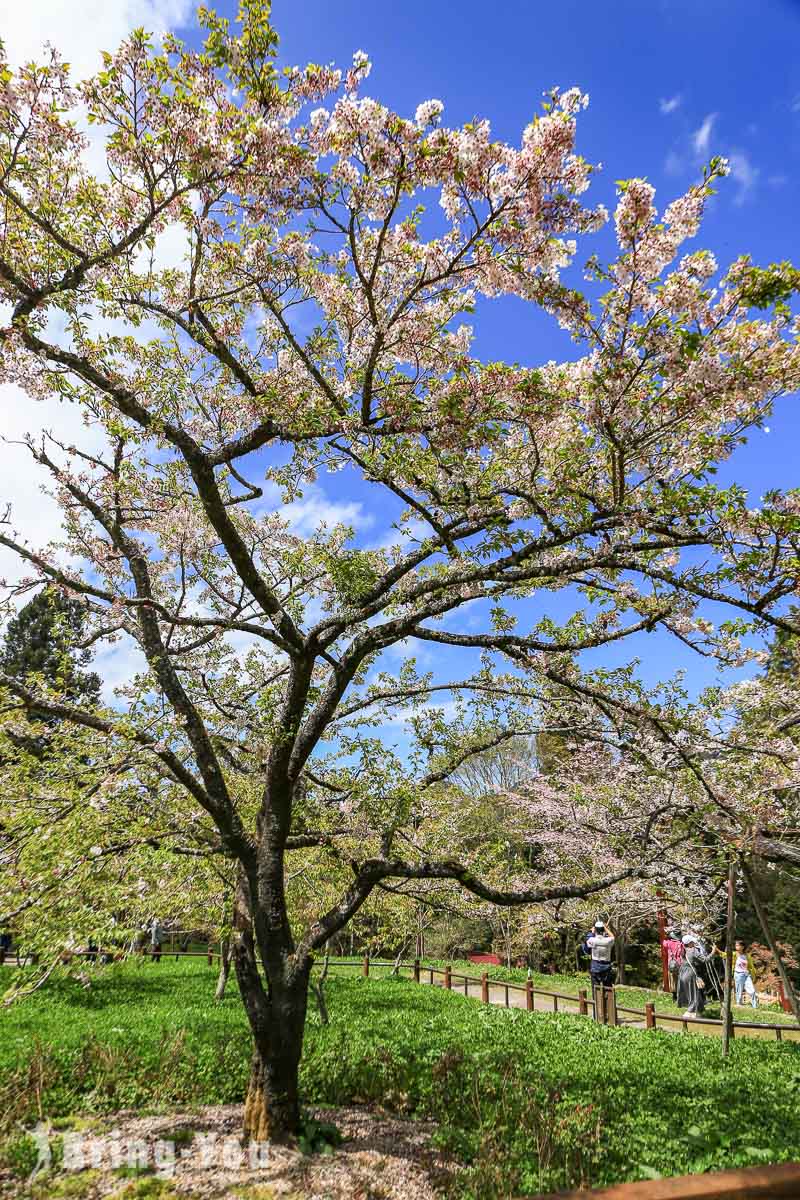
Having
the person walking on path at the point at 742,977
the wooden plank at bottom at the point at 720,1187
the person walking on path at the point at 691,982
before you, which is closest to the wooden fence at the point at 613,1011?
the person walking on path at the point at 691,982

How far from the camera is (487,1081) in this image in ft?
22.4

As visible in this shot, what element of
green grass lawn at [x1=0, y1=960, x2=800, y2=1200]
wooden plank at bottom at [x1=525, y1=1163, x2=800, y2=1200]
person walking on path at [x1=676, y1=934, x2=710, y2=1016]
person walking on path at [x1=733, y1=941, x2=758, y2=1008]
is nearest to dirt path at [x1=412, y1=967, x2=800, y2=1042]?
person walking on path at [x1=676, y1=934, x2=710, y2=1016]

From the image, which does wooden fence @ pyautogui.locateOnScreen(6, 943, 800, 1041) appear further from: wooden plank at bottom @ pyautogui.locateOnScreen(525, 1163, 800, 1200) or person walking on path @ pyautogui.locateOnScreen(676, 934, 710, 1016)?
wooden plank at bottom @ pyautogui.locateOnScreen(525, 1163, 800, 1200)

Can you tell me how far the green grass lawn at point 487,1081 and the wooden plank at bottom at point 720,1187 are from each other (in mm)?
4204

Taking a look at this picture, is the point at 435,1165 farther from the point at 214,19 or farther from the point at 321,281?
the point at 214,19

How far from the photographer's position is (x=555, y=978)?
21.0 meters

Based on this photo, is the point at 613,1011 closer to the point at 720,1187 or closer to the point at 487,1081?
the point at 487,1081

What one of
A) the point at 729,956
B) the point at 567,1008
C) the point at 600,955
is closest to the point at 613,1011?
the point at 600,955

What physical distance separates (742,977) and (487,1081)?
1360 centimetres

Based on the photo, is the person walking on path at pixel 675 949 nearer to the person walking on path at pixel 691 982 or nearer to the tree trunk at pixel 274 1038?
the person walking on path at pixel 691 982

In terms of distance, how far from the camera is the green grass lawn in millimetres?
5137

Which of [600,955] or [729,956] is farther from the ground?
[729,956]

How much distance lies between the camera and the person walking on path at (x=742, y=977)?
16.8 metres

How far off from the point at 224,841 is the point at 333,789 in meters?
1.82
